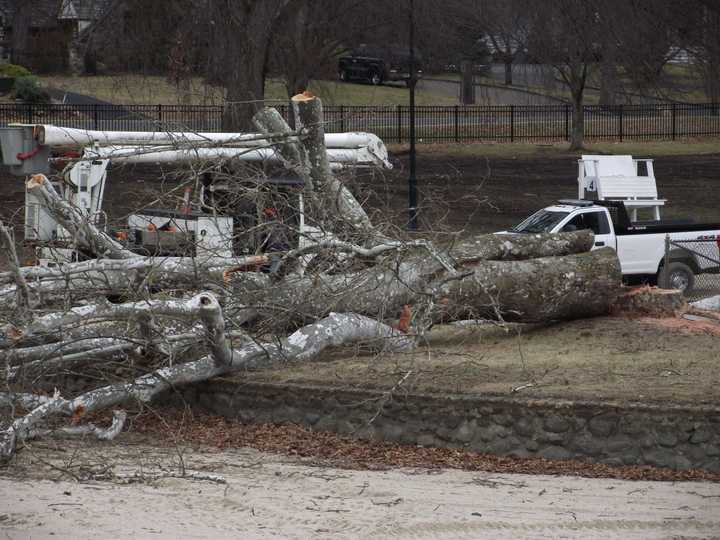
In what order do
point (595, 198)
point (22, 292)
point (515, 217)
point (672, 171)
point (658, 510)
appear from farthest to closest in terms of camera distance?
point (672, 171) → point (515, 217) → point (595, 198) → point (22, 292) → point (658, 510)

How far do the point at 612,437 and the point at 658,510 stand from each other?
1625 mm

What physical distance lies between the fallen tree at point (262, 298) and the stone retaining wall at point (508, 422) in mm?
864

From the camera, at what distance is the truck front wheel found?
19.6 metres

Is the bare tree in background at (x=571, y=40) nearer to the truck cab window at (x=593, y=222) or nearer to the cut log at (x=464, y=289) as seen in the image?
the truck cab window at (x=593, y=222)

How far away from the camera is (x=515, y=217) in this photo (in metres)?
27.5

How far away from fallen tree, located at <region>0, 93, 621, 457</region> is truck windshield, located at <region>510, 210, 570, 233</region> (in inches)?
198

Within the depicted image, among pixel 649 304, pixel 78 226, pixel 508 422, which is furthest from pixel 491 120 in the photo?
pixel 508 422

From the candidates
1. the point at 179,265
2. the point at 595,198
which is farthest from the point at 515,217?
the point at 179,265

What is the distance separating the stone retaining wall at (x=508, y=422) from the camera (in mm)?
10344

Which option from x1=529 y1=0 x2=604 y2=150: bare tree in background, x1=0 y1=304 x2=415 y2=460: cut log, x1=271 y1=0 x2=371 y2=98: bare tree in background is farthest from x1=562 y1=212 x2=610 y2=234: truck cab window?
x1=271 y1=0 x2=371 y2=98: bare tree in background

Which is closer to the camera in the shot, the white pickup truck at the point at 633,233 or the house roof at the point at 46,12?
the white pickup truck at the point at 633,233

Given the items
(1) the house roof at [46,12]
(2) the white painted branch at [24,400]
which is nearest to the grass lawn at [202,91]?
(1) the house roof at [46,12]

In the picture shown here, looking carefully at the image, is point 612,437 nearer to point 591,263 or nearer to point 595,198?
point 591,263

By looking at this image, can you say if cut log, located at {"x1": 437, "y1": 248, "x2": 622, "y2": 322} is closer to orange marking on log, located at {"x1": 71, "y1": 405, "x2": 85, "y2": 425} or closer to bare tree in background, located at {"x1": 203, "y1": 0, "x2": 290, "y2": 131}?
orange marking on log, located at {"x1": 71, "y1": 405, "x2": 85, "y2": 425}
